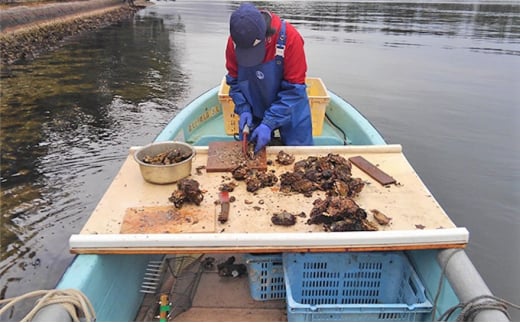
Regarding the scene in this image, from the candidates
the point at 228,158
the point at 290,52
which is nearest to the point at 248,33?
the point at 290,52

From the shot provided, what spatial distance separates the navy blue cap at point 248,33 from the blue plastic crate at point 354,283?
1.57 metres

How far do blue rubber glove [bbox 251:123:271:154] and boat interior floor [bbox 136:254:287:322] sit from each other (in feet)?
2.98

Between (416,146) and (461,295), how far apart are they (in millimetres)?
6213

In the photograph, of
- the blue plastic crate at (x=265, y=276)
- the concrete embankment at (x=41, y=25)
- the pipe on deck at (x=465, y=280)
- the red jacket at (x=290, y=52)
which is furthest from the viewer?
the concrete embankment at (x=41, y=25)

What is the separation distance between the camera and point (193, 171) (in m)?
2.96

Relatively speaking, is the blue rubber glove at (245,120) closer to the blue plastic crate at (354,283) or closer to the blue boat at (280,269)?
the blue boat at (280,269)

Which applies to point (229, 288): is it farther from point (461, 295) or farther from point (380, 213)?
point (461, 295)

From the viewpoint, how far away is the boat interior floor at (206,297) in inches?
108

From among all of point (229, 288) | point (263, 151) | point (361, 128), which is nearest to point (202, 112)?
point (361, 128)

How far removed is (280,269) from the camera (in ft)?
8.72

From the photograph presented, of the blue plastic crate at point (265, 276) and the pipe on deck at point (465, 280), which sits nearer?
the pipe on deck at point (465, 280)

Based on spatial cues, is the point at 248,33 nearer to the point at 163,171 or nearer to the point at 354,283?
the point at 163,171

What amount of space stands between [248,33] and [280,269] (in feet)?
5.45

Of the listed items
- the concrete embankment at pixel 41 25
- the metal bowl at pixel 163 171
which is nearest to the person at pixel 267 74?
the metal bowl at pixel 163 171
